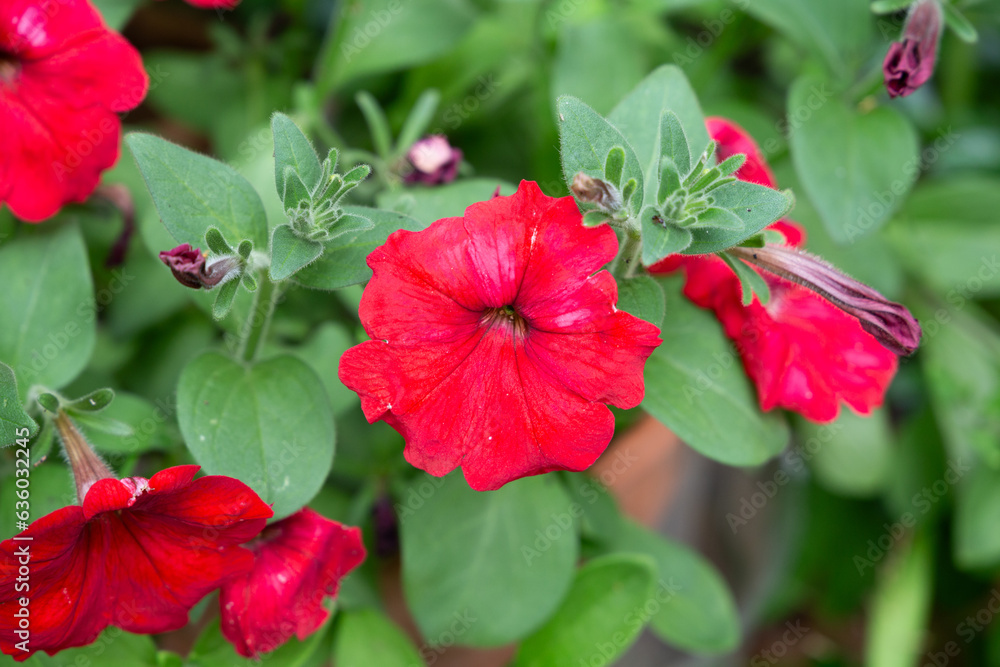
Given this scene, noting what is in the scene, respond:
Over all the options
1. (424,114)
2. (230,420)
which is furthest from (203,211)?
(424,114)

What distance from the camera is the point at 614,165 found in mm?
597

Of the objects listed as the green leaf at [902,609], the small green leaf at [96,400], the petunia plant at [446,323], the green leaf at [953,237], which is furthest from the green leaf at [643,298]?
the green leaf at [902,609]

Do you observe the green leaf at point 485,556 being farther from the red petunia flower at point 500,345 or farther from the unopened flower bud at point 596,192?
the unopened flower bud at point 596,192

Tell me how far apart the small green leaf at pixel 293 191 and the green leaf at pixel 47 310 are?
30cm

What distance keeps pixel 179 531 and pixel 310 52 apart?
88cm

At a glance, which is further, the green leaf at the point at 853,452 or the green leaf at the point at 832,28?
the green leaf at the point at 853,452

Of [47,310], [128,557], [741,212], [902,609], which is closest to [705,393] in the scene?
[741,212]

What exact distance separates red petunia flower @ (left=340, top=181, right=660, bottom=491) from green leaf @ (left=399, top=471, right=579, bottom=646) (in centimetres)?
28

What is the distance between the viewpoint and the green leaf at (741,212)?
0.61 m

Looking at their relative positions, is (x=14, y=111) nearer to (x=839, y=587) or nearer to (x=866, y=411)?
(x=866, y=411)

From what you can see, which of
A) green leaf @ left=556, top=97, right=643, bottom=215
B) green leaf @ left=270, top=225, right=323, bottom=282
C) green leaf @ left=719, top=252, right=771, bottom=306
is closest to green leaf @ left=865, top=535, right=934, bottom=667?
green leaf @ left=719, top=252, right=771, bottom=306

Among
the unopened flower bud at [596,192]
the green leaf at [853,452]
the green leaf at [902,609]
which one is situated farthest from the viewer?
the green leaf at [902,609]

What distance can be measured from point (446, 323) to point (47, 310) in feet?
1.49

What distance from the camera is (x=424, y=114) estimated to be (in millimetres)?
936
